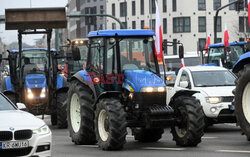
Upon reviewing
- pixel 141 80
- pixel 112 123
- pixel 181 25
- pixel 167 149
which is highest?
pixel 181 25

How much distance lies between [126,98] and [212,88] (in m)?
5.31

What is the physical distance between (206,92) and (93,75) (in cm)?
453

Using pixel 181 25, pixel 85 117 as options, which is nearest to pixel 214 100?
pixel 85 117

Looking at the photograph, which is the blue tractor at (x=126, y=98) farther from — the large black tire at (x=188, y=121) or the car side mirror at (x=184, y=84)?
the car side mirror at (x=184, y=84)

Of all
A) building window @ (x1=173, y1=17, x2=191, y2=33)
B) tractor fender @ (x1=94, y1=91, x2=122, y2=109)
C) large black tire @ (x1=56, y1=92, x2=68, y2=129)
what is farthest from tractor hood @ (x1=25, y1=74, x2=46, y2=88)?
building window @ (x1=173, y1=17, x2=191, y2=33)

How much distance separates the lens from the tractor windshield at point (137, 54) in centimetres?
1468

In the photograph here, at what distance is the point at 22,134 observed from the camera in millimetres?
10586

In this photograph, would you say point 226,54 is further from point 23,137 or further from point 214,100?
point 23,137

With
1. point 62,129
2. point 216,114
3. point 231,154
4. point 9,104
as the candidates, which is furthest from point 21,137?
point 62,129

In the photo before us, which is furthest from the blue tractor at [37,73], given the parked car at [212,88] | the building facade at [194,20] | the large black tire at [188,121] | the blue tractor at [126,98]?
the building facade at [194,20]

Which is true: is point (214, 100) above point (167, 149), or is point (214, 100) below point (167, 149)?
above

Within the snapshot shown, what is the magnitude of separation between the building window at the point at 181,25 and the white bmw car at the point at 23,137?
288 ft

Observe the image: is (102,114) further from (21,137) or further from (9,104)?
(21,137)

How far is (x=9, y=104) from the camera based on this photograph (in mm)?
12250
